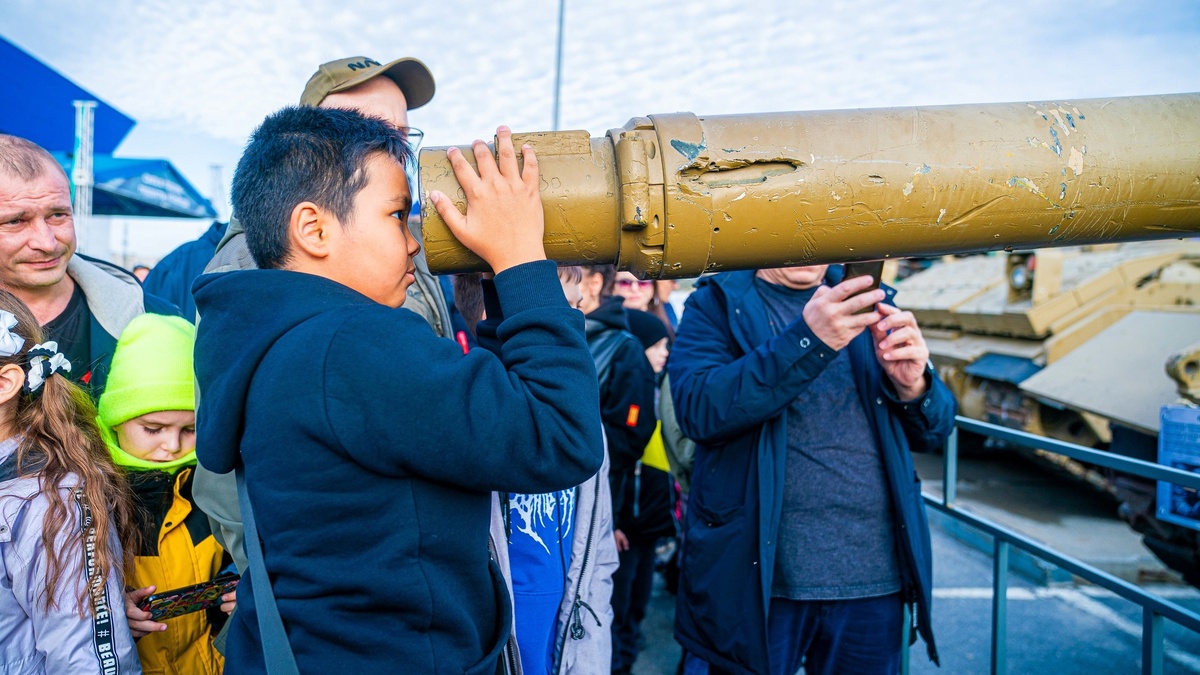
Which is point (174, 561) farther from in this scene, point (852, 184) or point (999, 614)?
point (999, 614)

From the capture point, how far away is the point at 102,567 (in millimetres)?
1538

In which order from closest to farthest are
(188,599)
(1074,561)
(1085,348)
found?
(188,599), (1074,561), (1085,348)

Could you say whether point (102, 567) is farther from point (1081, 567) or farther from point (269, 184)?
point (1081, 567)

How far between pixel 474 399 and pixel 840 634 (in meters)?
1.50

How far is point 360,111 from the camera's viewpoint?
5.12 ft

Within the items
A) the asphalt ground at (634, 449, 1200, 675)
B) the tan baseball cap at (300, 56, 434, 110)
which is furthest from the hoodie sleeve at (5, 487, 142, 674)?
the asphalt ground at (634, 449, 1200, 675)

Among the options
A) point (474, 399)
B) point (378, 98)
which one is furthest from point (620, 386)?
point (474, 399)

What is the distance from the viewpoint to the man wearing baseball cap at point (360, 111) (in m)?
1.53

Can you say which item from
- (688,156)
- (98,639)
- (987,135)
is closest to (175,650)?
(98,639)

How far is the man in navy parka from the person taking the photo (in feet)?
6.33

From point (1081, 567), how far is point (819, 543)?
1031 mm

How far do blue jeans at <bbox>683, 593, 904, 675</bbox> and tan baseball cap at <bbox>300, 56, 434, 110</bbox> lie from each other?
1.91 metres

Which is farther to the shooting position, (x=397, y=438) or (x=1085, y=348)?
(x=1085, y=348)

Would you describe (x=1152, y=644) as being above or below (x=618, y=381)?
below
